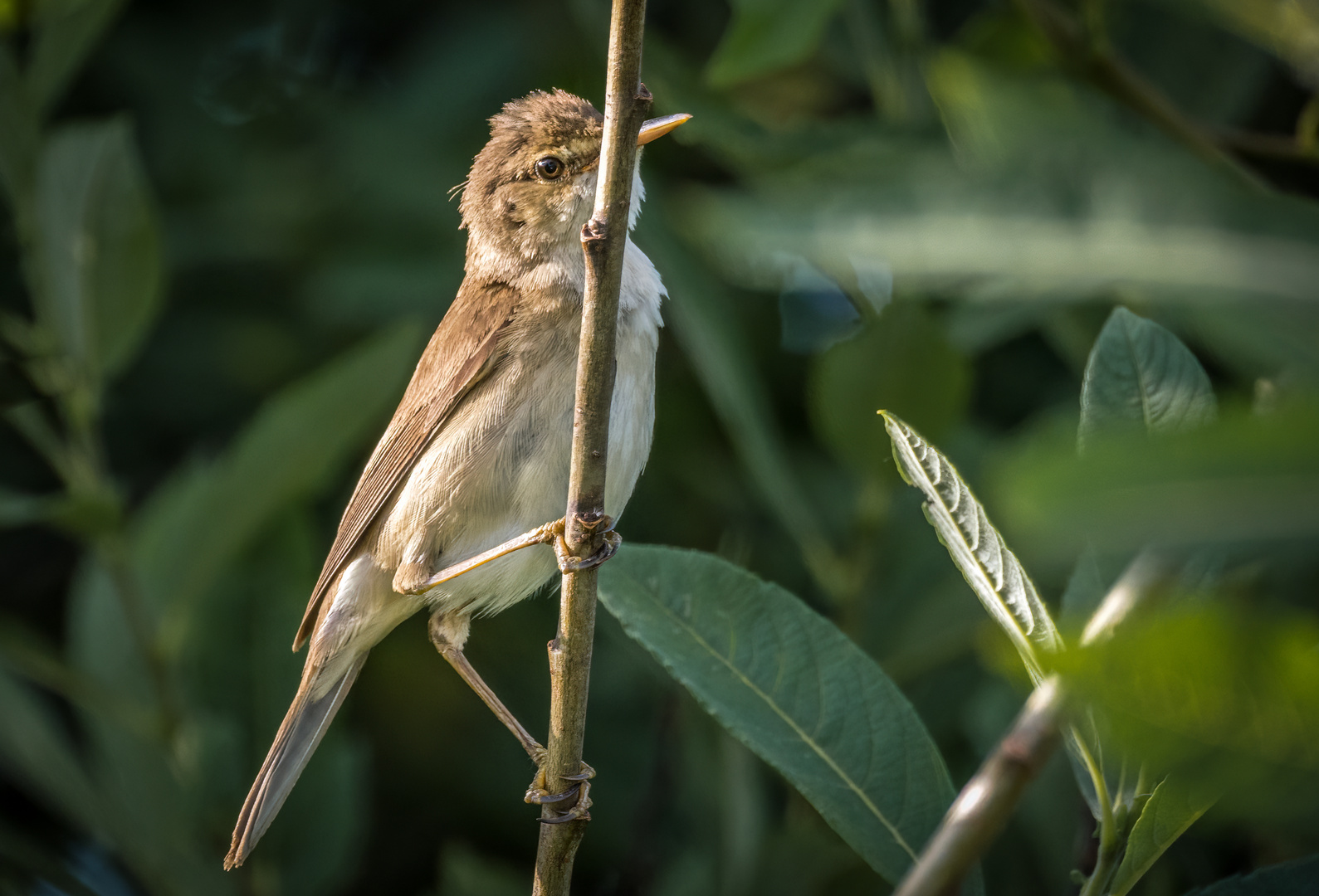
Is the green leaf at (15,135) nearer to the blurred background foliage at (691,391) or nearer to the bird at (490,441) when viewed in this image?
the blurred background foliage at (691,391)

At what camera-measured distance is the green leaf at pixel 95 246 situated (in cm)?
346

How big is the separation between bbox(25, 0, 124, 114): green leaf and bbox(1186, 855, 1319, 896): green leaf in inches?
130

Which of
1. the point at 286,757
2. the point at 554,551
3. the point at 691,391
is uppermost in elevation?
the point at 554,551

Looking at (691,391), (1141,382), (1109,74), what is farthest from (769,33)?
(691,391)

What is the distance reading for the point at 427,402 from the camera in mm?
3498

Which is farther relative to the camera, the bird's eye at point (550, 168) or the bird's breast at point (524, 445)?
the bird's eye at point (550, 168)

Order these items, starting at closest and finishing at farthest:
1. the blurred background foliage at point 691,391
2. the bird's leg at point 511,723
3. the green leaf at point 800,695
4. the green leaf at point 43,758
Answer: the blurred background foliage at point 691,391 < the green leaf at point 800,695 < the bird's leg at point 511,723 < the green leaf at point 43,758

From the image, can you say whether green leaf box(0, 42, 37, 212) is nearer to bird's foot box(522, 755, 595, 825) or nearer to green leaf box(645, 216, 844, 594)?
green leaf box(645, 216, 844, 594)

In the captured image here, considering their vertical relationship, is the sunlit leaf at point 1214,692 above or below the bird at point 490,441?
above

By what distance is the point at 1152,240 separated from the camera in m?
0.95

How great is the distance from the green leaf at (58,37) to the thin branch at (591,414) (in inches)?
80.8

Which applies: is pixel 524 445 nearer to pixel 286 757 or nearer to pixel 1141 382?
pixel 286 757

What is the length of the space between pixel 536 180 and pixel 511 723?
1623mm

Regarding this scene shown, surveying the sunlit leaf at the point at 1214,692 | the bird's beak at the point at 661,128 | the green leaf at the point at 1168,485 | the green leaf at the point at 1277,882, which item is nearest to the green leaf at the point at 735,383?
the bird's beak at the point at 661,128
